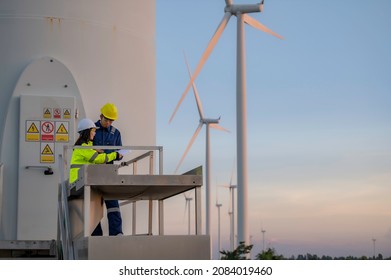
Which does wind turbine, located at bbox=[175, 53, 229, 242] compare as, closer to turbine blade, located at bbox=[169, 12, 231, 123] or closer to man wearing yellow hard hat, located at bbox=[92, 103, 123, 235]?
turbine blade, located at bbox=[169, 12, 231, 123]

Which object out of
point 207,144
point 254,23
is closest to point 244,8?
point 254,23

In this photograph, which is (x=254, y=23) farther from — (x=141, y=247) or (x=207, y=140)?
(x=141, y=247)

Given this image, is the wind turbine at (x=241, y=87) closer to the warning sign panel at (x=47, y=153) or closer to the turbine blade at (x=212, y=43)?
the turbine blade at (x=212, y=43)

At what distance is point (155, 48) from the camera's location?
606 inches

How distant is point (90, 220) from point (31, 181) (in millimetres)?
4725

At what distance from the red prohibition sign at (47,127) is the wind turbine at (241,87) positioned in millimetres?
5430

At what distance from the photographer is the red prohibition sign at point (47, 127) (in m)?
14.1

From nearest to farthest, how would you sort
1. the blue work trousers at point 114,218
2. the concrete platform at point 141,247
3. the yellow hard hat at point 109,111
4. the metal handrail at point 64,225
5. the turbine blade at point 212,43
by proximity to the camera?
the concrete platform at point 141,247 < the metal handrail at point 64,225 < the blue work trousers at point 114,218 < the yellow hard hat at point 109,111 < the turbine blade at point 212,43

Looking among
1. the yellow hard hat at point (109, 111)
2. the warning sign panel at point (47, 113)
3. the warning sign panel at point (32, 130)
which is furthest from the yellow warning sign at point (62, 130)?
the yellow hard hat at point (109, 111)

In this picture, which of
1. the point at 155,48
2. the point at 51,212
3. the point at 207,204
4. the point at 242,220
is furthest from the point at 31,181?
the point at 207,204

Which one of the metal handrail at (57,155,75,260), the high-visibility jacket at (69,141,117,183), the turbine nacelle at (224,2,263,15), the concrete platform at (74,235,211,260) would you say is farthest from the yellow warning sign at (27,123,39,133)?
the turbine nacelle at (224,2,263,15)

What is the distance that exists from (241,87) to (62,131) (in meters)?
6.34

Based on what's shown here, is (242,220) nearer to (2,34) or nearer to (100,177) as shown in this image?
(2,34)

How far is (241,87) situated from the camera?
1945 centimetres
